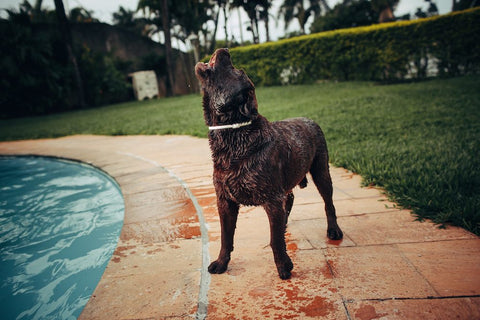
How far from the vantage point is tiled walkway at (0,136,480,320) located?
Result: 154 centimetres

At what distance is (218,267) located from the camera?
6.20 ft

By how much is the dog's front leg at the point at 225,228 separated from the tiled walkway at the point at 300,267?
69 millimetres

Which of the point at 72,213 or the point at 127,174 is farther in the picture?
the point at 127,174

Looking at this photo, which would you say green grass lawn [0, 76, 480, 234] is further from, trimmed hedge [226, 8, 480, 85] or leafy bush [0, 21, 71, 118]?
leafy bush [0, 21, 71, 118]

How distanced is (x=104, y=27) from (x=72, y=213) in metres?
26.8

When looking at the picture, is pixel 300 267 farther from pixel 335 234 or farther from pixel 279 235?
pixel 335 234

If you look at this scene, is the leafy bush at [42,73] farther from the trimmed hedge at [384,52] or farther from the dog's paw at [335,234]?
the dog's paw at [335,234]

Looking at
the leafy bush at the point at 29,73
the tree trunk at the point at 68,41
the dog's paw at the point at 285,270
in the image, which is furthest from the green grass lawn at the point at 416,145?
the tree trunk at the point at 68,41

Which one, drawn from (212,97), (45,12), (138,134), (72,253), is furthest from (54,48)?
(212,97)

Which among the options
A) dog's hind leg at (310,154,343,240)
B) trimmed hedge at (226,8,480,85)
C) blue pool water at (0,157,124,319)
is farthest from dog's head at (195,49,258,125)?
trimmed hedge at (226,8,480,85)

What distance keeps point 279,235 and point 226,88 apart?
958mm

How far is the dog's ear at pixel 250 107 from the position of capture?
1.60 metres

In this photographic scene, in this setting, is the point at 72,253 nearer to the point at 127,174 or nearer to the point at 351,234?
the point at 127,174

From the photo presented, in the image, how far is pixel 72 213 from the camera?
4066mm
